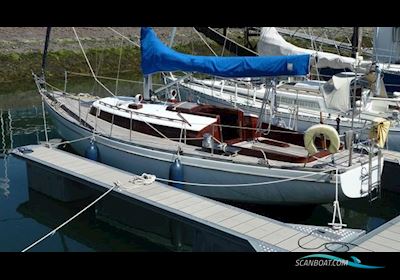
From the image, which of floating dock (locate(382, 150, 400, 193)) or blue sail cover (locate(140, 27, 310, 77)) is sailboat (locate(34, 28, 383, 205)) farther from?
floating dock (locate(382, 150, 400, 193))

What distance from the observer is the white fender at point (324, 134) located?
10.8 m

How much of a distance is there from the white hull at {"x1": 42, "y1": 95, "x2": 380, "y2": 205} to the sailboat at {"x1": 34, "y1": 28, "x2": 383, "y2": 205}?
19 millimetres

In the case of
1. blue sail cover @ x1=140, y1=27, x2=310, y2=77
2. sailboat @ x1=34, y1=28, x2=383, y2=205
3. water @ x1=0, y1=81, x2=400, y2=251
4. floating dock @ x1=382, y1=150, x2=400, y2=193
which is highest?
blue sail cover @ x1=140, y1=27, x2=310, y2=77

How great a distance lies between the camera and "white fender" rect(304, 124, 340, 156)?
10.8 m

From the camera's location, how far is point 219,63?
12336 mm

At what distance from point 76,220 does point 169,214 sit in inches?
117

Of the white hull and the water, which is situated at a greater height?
the white hull

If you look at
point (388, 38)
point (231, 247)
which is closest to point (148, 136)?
point (231, 247)

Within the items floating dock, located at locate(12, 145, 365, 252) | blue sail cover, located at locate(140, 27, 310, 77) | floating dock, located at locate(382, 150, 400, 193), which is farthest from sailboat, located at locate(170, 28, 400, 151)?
floating dock, located at locate(12, 145, 365, 252)
